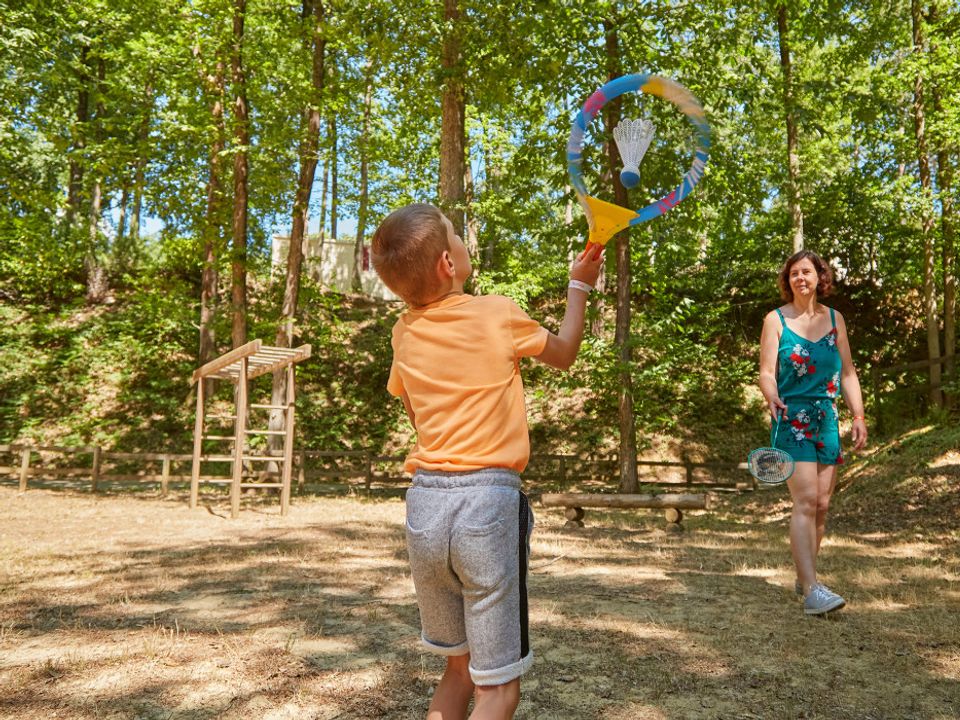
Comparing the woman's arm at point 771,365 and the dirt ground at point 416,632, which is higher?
the woman's arm at point 771,365

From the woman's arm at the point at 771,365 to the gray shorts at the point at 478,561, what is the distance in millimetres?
2984

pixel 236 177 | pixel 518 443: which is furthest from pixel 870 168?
pixel 518 443

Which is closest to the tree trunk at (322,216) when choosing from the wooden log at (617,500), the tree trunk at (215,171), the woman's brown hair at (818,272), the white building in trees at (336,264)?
the white building in trees at (336,264)

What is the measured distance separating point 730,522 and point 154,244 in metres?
21.8

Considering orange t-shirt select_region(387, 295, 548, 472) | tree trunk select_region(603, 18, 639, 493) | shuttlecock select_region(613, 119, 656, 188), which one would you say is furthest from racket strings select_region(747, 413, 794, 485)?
tree trunk select_region(603, 18, 639, 493)

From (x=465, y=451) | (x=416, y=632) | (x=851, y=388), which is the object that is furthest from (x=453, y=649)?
(x=851, y=388)

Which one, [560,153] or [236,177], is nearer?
[560,153]

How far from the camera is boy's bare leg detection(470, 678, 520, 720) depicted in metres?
2.06

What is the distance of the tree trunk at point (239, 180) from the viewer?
49.7ft

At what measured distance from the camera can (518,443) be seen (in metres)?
2.21

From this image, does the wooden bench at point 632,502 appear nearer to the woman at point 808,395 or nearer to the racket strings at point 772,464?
the woman at point 808,395

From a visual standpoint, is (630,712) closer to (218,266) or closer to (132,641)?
(132,641)

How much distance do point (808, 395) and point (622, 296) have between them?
7.24 m

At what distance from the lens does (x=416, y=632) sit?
13.8 ft
